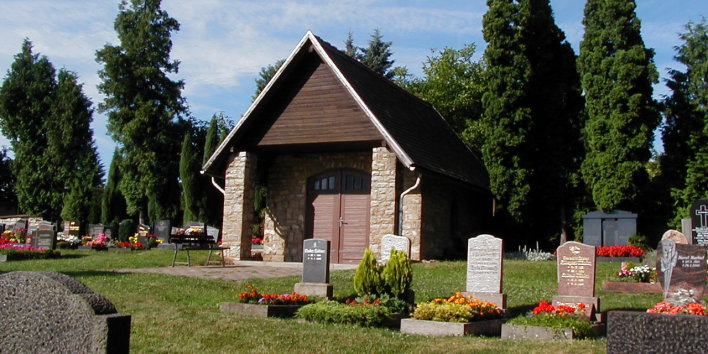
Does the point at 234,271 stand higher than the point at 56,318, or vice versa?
the point at 56,318

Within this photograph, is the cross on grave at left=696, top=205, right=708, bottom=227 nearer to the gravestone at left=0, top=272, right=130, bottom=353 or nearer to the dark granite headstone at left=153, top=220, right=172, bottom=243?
the gravestone at left=0, top=272, right=130, bottom=353

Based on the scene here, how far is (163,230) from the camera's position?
29.1 metres

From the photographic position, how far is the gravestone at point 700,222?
59.9 ft

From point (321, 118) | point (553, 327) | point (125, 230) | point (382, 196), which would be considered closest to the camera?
point (553, 327)

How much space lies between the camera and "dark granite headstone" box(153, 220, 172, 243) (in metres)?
28.7

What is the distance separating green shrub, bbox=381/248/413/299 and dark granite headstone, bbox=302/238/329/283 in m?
1.45

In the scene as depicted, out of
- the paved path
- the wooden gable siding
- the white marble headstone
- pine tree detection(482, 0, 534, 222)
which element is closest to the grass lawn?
the white marble headstone

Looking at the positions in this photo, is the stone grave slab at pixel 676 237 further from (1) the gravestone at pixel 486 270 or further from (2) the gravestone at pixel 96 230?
(2) the gravestone at pixel 96 230

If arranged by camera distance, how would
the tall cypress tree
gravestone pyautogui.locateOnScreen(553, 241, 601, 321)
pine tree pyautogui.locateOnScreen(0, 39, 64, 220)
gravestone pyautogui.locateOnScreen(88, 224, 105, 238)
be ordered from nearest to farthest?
gravestone pyautogui.locateOnScreen(553, 241, 601, 321) < the tall cypress tree < gravestone pyautogui.locateOnScreen(88, 224, 105, 238) < pine tree pyautogui.locateOnScreen(0, 39, 64, 220)

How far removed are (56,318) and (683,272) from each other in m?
11.0

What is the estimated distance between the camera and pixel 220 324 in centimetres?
938

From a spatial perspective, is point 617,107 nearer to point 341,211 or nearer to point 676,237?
point 676,237

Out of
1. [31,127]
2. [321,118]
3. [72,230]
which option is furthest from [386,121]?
[31,127]

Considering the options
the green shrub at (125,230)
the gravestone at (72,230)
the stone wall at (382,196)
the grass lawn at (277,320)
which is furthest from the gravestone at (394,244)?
the gravestone at (72,230)
